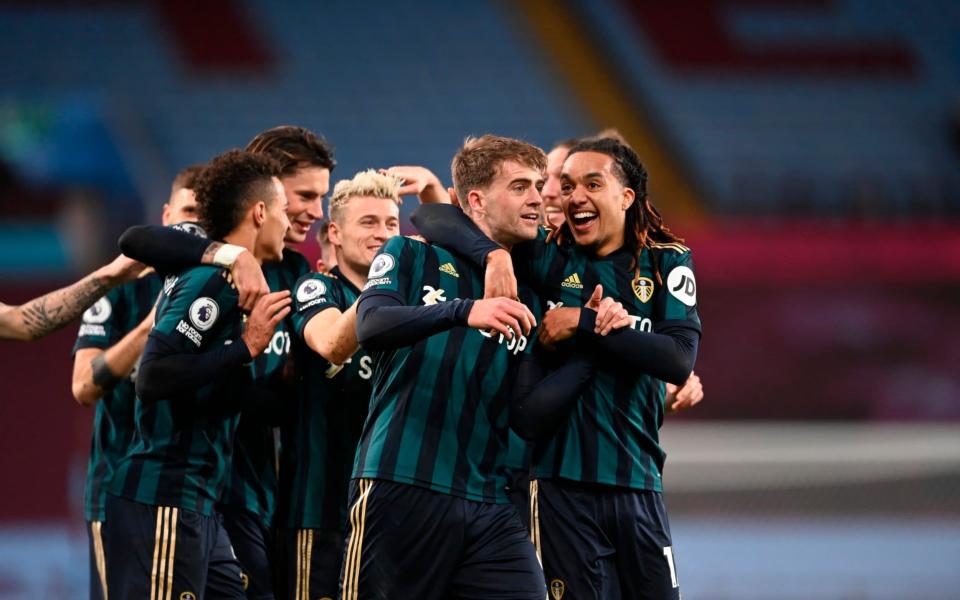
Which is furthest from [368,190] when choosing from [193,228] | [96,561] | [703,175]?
[703,175]

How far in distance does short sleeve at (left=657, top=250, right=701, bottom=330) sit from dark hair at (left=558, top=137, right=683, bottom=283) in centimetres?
13

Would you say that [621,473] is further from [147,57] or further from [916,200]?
[147,57]

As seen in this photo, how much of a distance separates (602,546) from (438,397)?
2.90 ft

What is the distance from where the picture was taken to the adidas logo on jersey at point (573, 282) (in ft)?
16.0

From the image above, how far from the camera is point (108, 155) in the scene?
17047mm

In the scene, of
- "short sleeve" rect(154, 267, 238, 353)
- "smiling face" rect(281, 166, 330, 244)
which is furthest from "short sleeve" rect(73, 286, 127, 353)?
"short sleeve" rect(154, 267, 238, 353)

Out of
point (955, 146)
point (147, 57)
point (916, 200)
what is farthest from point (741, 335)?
point (147, 57)

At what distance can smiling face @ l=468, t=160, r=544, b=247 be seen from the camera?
15.3 feet

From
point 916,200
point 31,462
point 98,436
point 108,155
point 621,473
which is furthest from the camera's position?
point 108,155

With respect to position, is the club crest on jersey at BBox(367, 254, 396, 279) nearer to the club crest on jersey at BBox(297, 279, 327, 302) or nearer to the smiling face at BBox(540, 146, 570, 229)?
the club crest on jersey at BBox(297, 279, 327, 302)

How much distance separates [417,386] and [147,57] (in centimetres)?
1652

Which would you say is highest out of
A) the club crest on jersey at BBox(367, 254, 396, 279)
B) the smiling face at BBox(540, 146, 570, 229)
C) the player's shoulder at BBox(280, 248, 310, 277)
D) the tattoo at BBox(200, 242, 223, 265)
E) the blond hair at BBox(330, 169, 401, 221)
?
the smiling face at BBox(540, 146, 570, 229)

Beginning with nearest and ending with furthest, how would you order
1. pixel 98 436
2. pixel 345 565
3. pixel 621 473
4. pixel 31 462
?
pixel 345 565, pixel 621 473, pixel 98 436, pixel 31 462

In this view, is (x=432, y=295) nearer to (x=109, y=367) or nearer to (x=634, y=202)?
(x=634, y=202)
